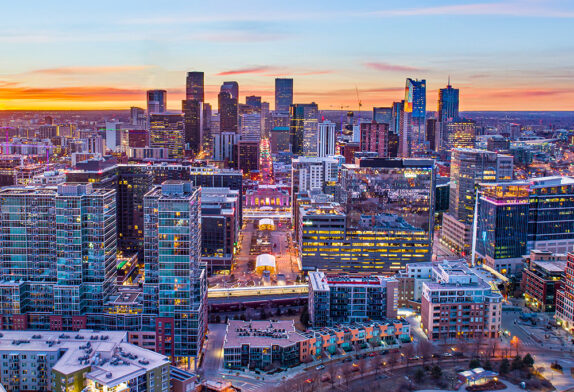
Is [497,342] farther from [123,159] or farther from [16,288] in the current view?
[123,159]

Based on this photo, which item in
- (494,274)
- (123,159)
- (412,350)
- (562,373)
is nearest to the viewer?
(562,373)

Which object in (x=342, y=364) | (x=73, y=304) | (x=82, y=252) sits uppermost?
(x=82, y=252)

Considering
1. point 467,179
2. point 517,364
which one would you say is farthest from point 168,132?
point 517,364

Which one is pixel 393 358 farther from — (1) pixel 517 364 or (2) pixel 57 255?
(2) pixel 57 255

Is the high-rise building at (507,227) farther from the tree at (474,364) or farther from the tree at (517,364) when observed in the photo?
the tree at (474,364)

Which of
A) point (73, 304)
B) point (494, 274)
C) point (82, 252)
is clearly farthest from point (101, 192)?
point (494, 274)

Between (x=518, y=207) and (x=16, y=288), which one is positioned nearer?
(x=16, y=288)
